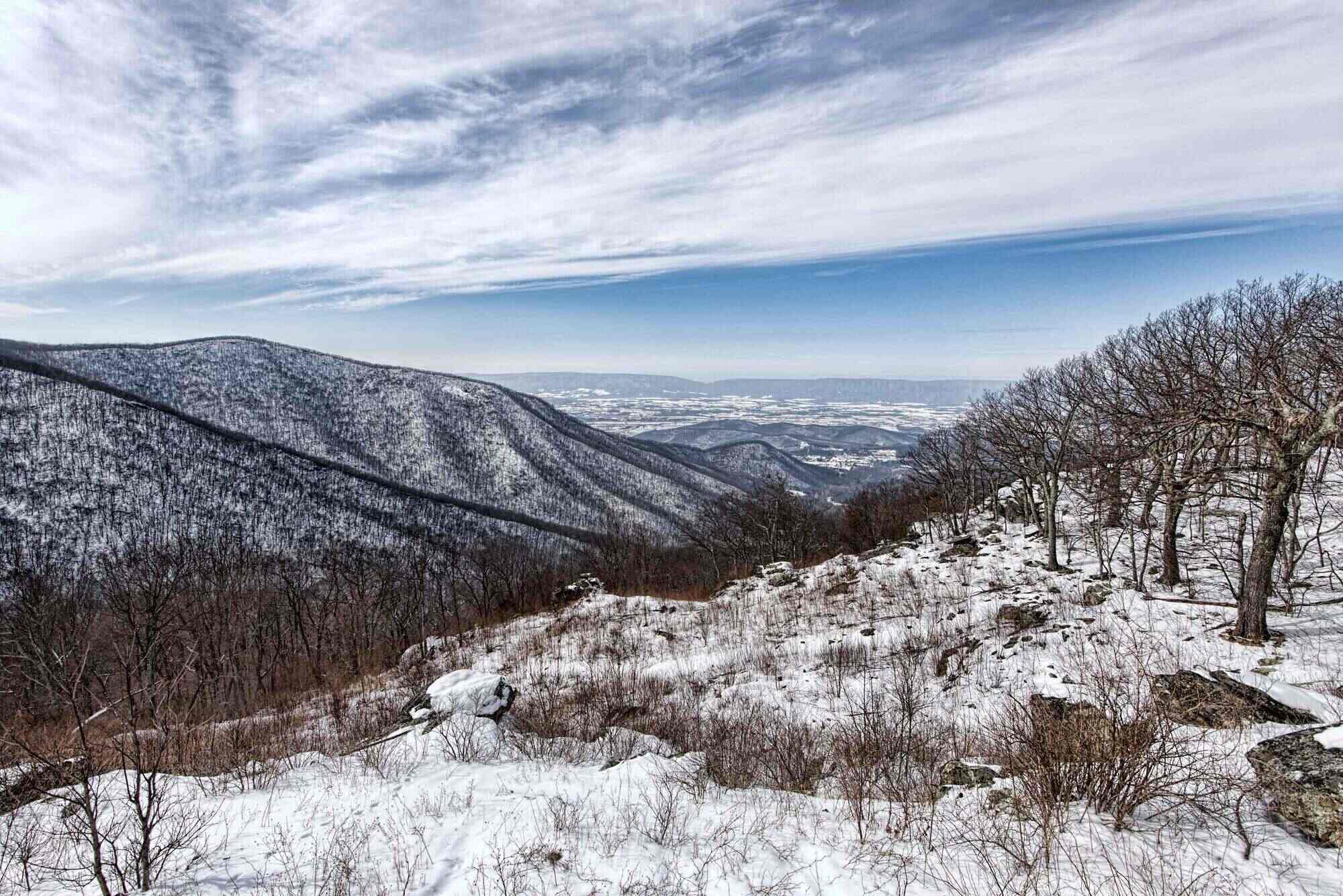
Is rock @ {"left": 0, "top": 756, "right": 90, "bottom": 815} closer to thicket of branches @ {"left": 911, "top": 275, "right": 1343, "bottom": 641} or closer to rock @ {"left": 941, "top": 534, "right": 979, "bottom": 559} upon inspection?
thicket of branches @ {"left": 911, "top": 275, "right": 1343, "bottom": 641}

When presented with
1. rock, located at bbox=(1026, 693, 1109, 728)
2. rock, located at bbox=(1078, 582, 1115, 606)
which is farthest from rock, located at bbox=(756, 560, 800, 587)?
rock, located at bbox=(1026, 693, 1109, 728)

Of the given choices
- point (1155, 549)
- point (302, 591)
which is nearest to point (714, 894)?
point (1155, 549)

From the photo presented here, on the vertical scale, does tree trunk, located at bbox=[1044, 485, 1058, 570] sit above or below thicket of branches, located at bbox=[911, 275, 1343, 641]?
below

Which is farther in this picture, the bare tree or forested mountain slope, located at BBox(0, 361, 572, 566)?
forested mountain slope, located at BBox(0, 361, 572, 566)

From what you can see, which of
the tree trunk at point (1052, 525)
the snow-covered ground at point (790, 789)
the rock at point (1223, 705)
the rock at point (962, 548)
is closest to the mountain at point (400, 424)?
the rock at point (962, 548)

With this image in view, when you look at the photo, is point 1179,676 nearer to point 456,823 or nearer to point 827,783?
point 827,783

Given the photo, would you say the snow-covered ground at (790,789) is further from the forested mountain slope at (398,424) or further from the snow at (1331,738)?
the forested mountain slope at (398,424)
